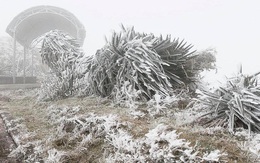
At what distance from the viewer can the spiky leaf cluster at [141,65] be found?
499 cm

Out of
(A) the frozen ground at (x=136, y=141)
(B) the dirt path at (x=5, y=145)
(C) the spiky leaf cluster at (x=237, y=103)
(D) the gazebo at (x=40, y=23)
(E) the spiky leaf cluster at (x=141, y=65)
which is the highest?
(D) the gazebo at (x=40, y=23)

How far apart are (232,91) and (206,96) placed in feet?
1.15

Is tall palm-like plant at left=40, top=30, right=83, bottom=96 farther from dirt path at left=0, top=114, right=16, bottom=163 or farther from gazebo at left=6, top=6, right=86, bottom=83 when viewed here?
gazebo at left=6, top=6, right=86, bottom=83

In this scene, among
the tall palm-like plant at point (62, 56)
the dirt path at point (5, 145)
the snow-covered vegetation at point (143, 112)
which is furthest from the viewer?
the tall palm-like plant at point (62, 56)

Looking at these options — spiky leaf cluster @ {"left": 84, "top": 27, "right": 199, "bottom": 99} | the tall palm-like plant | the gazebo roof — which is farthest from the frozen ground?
the gazebo roof

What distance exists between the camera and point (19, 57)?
84.1ft

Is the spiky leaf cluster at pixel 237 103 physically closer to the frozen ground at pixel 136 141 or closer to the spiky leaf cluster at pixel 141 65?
the frozen ground at pixel 136 141

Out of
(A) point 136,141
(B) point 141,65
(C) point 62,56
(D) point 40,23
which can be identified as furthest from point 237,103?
(D) point 40,23

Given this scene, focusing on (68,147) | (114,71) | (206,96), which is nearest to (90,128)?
(68,147)

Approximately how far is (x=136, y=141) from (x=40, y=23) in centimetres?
1805

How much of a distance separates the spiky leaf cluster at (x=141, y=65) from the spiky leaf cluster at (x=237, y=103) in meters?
1.38

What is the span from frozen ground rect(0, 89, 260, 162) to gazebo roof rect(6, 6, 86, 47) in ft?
44.6

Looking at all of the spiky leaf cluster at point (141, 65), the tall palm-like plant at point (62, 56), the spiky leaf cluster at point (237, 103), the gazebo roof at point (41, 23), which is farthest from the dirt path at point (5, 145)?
the gazebo roof at point (41, 23)

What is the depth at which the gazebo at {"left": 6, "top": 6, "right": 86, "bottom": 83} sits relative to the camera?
16516 mm
